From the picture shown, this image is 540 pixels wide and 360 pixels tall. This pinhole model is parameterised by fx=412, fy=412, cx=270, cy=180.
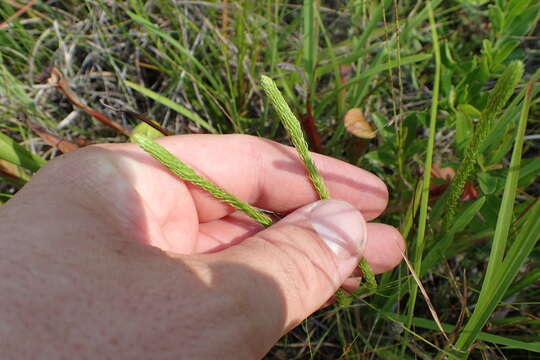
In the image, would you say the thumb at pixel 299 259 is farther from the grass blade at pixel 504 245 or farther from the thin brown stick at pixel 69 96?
the thin brown stick at pixel 69 96

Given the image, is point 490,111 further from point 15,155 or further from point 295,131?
point 15,155

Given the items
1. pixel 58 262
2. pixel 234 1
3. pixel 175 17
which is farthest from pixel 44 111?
pixel 58 262

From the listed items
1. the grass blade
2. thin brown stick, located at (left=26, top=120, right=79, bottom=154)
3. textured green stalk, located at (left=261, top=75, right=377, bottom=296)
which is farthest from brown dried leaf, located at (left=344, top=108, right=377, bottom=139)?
thin brown stick, located at (left=26, top=120, right=79, bottom=154)

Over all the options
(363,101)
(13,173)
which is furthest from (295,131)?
(13,173)

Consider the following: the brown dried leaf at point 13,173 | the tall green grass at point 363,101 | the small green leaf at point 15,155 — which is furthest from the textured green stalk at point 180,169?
the brown dried leaf at point 13,173

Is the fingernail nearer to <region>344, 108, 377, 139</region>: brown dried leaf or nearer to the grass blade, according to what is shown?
<region>344, 108, 377, 139</region>: brown dried leaf
